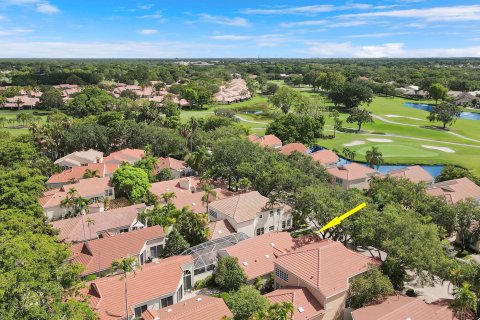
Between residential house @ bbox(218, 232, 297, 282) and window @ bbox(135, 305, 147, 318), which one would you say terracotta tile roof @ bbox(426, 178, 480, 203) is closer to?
residential house @ bbox(218, 232, 297, 282)

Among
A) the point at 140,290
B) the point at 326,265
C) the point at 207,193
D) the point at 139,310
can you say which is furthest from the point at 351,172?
the point at 139,310

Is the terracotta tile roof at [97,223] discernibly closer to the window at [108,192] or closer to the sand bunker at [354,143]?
the window at [108,192]

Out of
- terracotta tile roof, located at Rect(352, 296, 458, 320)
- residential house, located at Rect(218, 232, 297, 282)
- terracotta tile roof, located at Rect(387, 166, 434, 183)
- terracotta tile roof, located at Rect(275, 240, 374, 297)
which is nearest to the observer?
terracotta tile roof, located at Rect(352, 296, 458, 320)

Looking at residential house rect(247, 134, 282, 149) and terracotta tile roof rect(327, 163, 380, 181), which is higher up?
residential house rect(247, 134, 282, 149)

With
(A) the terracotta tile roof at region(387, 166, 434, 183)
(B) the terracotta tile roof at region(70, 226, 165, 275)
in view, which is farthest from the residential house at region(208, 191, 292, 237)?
(A) the terracotta tile roof at region(387, 166, 434, 183)

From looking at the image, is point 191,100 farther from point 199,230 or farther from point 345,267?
point 345,267

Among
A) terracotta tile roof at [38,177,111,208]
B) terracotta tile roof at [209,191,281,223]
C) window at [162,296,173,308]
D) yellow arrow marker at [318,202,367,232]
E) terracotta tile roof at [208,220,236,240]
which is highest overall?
yellow arrow marker at [318,202,367,232]
